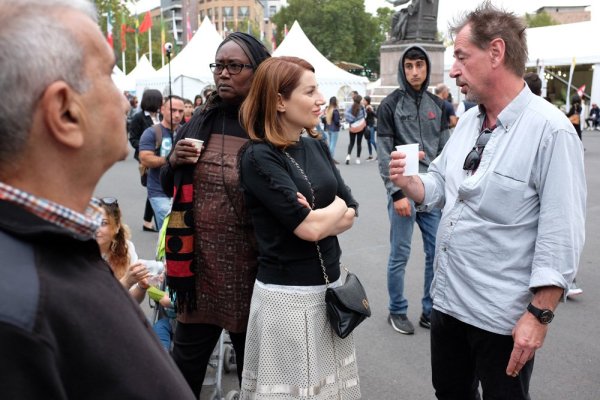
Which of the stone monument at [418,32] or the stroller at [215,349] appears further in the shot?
the stone monument at [418,32]

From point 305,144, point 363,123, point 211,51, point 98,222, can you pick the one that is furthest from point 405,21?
point 98,222

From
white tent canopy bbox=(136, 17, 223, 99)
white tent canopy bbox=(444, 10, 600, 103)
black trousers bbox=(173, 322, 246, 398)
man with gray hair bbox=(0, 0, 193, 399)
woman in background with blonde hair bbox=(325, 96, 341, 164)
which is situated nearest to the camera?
man with gray hair bbox=(0, 0, 193, 399)

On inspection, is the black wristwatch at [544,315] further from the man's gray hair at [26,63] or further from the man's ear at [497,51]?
the man's gray hair at [26,63]

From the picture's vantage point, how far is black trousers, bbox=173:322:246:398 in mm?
2711

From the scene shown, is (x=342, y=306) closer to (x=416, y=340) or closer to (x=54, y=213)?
(x=54, y=213)

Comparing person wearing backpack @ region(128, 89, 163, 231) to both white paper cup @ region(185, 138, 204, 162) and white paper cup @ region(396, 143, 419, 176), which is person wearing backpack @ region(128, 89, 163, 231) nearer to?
white paper cup @ region(185, 138, 204, 162)

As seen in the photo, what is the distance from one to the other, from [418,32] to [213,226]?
1701cm

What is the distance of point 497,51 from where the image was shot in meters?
2.19

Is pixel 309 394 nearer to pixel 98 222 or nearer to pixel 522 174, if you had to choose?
pixel 522 174

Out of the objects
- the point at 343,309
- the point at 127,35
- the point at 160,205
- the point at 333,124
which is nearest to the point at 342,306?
the point at 343,309

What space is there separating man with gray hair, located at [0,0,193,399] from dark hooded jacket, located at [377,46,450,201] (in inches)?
136

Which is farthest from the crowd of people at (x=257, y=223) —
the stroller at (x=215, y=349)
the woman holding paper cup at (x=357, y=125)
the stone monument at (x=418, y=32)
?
the stone monument at (x=418, y=32)

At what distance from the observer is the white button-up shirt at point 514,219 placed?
2008mm

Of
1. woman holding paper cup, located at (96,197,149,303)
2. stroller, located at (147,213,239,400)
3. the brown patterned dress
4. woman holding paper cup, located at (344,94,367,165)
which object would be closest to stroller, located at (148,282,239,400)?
stroller, located at (147,213,239,400)
